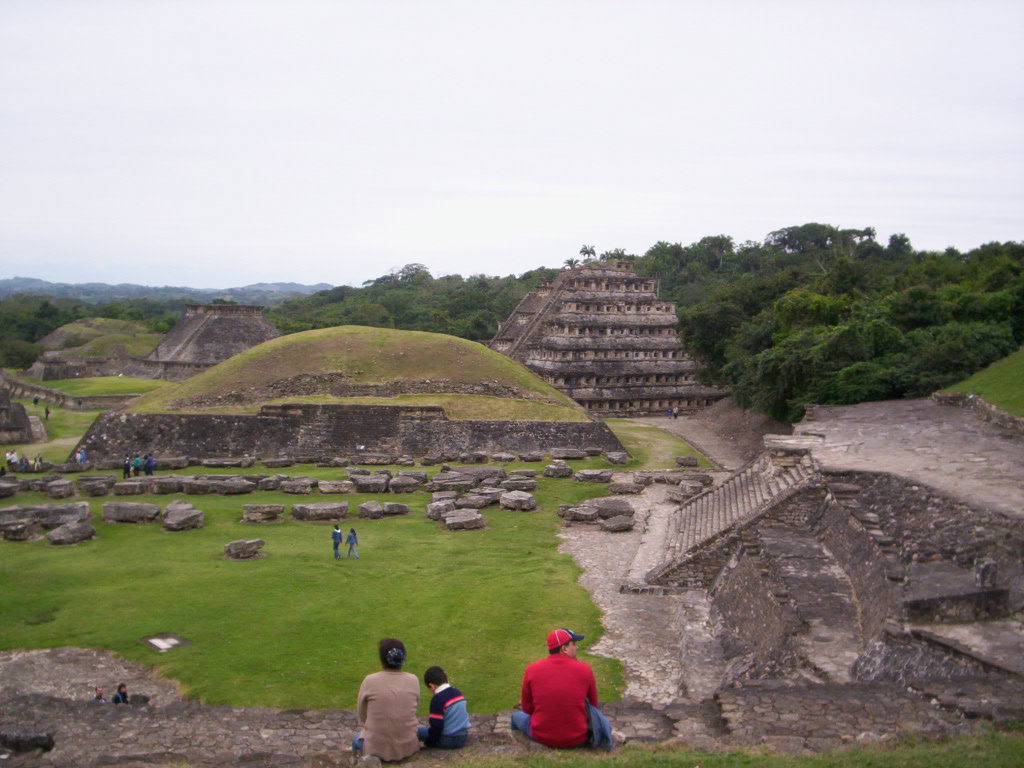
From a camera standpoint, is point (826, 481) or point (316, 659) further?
point (826, 481)

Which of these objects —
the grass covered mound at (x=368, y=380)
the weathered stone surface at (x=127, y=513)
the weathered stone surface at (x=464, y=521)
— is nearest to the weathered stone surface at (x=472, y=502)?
the weathered stone surface at (x=464, y=521)

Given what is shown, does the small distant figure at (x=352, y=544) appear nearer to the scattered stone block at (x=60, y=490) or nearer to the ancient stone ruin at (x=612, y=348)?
the scattered stone block at (x=60, y=490)

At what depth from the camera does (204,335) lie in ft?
158

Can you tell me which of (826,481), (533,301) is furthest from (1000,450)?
(533,301)

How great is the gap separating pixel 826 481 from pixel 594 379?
25901 mm

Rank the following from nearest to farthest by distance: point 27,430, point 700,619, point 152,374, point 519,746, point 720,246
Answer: point 519,746 → point 700,619 → point 27,430 → point 152,374 → point 720,246

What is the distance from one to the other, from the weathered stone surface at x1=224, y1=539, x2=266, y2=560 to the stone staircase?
7324mm

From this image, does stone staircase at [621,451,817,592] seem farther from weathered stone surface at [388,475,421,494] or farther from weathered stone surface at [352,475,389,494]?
weathered stone surface at [352,475,389,494]

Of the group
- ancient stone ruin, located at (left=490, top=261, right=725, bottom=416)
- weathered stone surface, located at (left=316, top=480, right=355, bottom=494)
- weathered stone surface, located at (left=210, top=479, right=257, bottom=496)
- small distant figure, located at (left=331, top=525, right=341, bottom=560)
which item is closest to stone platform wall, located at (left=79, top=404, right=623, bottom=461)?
weathered stone surface, located at (left=316, top=480, right=355, bottom=494)

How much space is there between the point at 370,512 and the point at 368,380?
1325 centimetres

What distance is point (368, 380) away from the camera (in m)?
32.3

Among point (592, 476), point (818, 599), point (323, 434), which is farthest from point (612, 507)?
point (323, 434)

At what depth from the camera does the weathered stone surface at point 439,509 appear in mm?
19750

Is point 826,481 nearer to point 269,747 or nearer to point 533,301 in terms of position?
point 269,747
